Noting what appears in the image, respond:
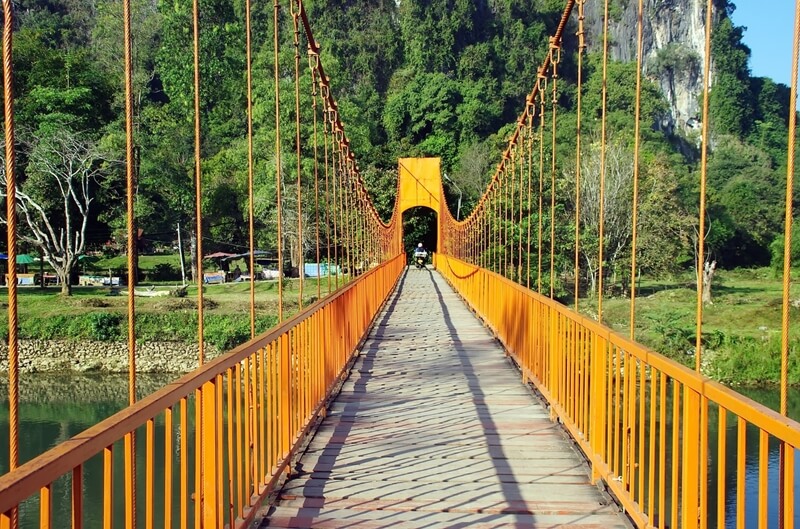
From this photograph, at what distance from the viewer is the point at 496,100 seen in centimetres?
7381

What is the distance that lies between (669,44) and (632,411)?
10566 cm

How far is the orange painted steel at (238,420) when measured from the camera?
5.52 feet

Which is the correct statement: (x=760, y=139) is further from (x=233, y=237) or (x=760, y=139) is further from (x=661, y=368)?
(x=661, y=368)

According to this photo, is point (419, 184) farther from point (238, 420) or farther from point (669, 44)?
point (669, 44)

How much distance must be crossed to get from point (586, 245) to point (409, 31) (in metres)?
61.4

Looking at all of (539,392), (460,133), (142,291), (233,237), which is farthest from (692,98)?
(539,392)

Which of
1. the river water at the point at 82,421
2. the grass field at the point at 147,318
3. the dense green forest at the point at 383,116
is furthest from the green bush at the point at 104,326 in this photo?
the dense green forest at the point at 383,116

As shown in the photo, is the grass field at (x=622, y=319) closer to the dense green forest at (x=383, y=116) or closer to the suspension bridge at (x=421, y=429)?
the dense green forest at (x=383, y=116)

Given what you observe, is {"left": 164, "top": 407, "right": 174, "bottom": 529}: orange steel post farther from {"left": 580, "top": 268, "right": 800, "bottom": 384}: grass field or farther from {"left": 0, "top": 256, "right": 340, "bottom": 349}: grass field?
{"left": 0, "top": 256, "right": 340, "bottom": 349}: grass field

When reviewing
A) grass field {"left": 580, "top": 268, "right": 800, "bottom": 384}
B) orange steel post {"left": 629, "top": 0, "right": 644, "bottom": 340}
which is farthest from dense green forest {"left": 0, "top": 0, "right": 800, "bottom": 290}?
orange steel post {"left": 629, "top": 0, "right": 644, "bottom": 340}

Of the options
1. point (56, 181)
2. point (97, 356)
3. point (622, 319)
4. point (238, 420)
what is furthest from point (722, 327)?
point (238, 420)

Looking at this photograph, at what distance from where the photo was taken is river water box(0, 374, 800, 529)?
12.9 m

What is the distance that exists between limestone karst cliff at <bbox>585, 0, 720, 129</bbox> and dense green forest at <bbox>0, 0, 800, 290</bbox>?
2.44m

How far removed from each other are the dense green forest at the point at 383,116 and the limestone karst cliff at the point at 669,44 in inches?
96.0
